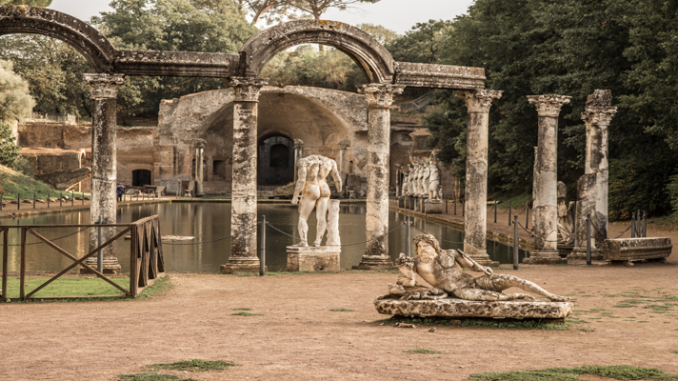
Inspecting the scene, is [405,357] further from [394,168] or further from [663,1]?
[394,168]

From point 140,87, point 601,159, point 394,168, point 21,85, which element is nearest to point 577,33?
point 601,159

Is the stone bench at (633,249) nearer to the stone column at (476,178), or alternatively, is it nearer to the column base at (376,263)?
the stone column at (476,178)

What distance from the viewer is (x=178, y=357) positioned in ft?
16.3

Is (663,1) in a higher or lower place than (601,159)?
higher

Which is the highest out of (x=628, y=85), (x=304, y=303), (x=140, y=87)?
(x=140, y=87)

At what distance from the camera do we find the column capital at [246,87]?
37.1 feet

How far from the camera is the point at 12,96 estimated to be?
3788 cm

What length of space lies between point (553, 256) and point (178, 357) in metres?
9.85

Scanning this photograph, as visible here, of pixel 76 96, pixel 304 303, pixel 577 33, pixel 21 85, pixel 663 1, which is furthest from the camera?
pixel 76 96

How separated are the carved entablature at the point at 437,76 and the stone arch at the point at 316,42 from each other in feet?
0.84

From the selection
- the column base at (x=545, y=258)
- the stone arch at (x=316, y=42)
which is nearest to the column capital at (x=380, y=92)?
the stone arch at (x=316, y=42)

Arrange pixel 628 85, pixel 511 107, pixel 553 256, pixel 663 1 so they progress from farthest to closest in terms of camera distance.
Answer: pixel 511 107 < pixel 628 85 < pixel 663 1 < pixel 553 256

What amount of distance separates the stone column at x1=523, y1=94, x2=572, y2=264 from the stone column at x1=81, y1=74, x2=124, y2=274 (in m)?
7.87

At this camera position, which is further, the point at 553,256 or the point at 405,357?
the point at 553,256
